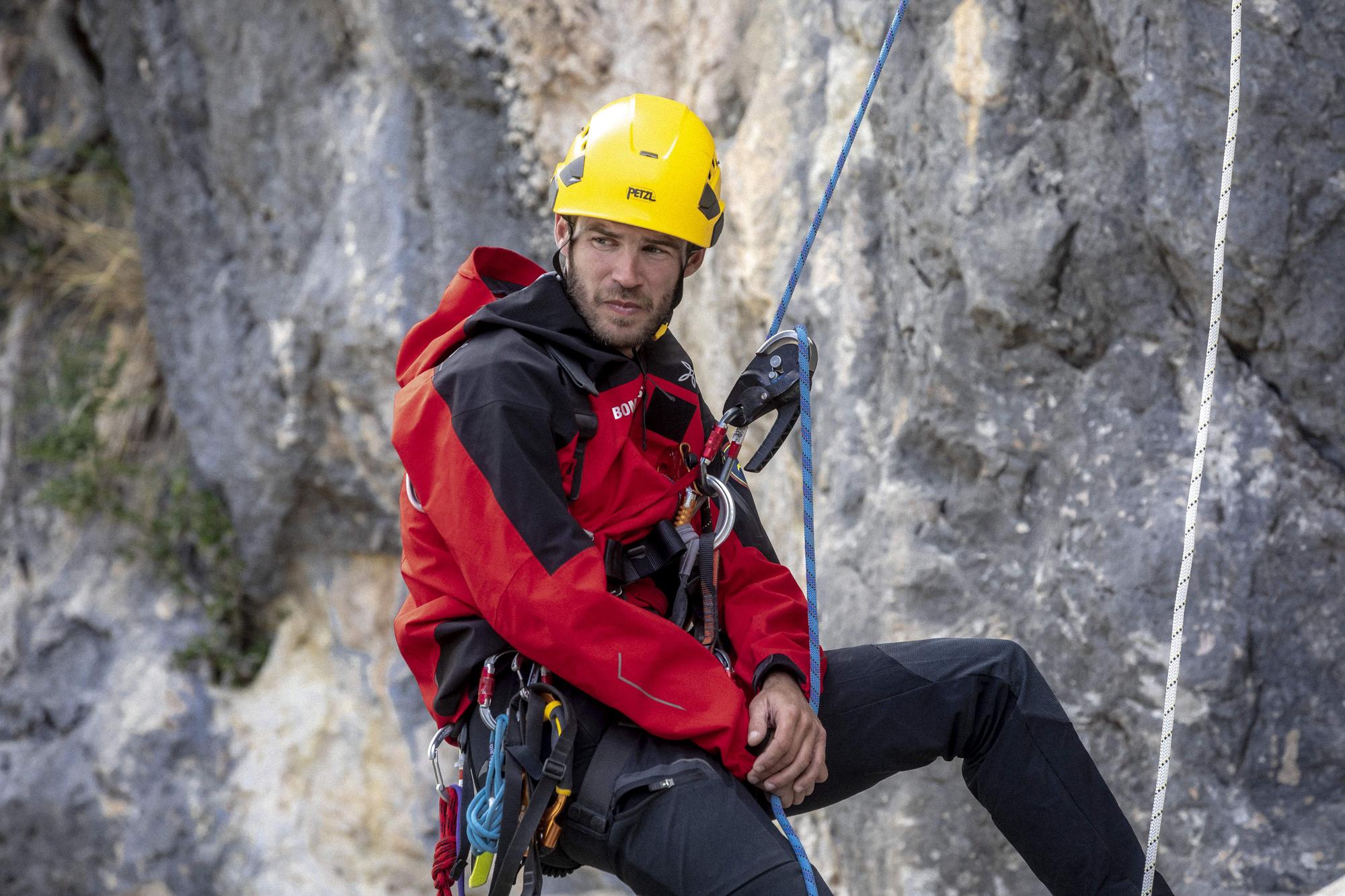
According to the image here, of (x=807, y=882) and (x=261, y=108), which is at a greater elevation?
(x=261, y=108)

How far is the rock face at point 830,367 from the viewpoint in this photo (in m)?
3.05

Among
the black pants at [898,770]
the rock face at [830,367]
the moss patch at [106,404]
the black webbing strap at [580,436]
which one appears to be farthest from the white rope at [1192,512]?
the moss patch at [106,404]

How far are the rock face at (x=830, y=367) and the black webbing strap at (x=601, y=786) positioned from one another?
1.47 metres

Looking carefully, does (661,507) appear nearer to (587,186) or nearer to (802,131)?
(587,186)

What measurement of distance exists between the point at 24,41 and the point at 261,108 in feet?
7.28

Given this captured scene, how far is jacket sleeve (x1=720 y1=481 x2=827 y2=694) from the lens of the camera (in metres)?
2.58

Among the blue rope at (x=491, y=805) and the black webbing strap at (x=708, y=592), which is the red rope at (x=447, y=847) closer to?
the blue rope at (x=491, y=805)

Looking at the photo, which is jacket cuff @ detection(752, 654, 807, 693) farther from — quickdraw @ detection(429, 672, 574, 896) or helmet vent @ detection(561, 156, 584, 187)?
helmet vent @ detection(561, 156, 584, 187)

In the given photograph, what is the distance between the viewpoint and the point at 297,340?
18.6ft

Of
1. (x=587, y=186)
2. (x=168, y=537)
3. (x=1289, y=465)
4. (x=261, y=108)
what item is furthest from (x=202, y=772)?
(x=1289, y=465)

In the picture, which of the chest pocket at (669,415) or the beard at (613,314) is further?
the chest pocket at (669,415)

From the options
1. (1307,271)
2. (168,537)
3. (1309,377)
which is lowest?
(168,537)

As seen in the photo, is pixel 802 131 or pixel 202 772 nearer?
pixel 802 131

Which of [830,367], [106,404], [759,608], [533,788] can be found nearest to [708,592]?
[759,608]
